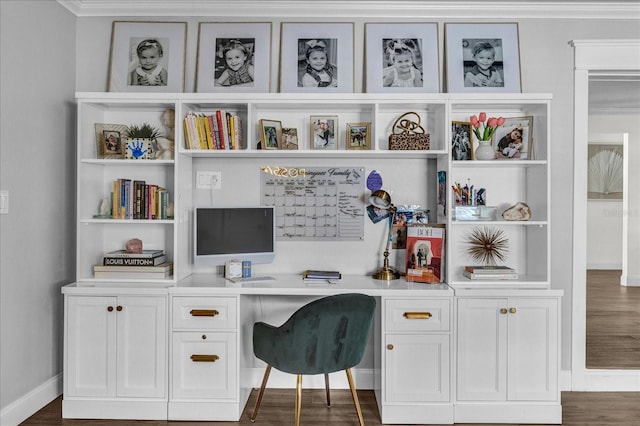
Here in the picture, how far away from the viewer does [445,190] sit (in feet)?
10.7

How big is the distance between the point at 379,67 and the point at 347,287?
4.93 feet

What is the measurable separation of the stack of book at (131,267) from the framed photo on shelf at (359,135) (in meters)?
1.45

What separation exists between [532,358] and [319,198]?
1.66m

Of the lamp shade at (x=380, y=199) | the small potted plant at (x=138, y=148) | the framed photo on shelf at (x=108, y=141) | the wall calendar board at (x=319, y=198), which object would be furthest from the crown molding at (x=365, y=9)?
the lamp shade at (x=380, y=199)

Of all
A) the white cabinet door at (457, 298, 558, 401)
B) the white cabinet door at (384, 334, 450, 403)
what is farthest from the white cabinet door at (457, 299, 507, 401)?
the white cabinet door at (384, 334, 450, 403)

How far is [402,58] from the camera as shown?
11.5 ft

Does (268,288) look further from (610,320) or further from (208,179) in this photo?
(610,320)

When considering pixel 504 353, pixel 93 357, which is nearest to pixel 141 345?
pixel 93 357

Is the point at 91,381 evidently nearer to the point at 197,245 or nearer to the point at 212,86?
the point at 197,245

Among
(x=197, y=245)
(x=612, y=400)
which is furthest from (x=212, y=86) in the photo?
(x=612, y=400)

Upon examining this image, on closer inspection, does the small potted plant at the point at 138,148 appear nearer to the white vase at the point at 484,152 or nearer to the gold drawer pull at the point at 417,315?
the gold drawer pull at the point at 417,315

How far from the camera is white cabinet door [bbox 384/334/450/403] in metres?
2.99

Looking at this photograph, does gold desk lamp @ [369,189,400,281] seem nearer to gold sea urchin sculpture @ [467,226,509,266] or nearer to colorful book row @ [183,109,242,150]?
gold sea urchin sculpture @ [467,226,509,266]

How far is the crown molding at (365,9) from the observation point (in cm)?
349
